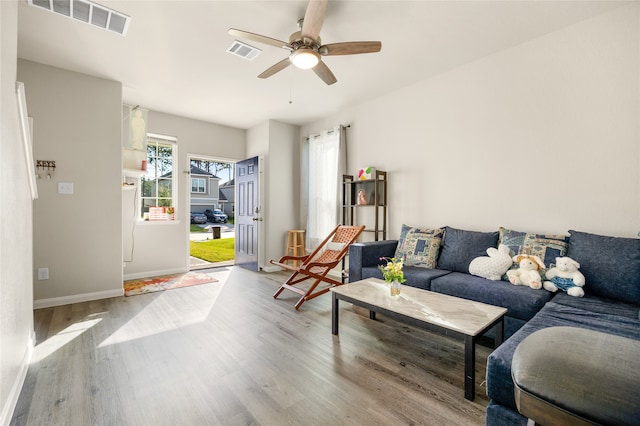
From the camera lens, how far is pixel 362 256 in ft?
10.8

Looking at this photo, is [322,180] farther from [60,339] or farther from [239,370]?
[60,339]

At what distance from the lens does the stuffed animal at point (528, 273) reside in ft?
7.50

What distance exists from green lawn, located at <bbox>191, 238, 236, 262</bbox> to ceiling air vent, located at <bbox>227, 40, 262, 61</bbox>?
419 centimetres

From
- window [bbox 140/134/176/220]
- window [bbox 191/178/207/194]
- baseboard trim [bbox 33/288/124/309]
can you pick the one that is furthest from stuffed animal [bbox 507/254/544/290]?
window [bbox 191/178/207/194]

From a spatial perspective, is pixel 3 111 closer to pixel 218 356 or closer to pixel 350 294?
pixel 218 356

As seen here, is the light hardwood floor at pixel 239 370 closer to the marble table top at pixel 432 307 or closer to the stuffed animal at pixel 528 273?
the marble table top at pixel 432 307

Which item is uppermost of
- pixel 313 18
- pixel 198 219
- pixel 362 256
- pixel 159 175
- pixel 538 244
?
pixel 313 18

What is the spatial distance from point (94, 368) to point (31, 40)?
3110mm

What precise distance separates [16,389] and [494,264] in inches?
136

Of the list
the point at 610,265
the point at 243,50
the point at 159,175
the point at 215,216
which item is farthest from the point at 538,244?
the point at 215,216

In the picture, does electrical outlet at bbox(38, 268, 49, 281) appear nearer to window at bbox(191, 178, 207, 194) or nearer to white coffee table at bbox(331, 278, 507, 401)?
white coffee table at bbox(331, 278, 507, 401)

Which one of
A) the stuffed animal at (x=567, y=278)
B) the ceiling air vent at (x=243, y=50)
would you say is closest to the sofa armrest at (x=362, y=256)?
the stuffed animal at (x=567, y=278)

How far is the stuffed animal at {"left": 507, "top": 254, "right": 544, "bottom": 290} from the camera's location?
2285 millimetres

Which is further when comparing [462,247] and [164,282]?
[164,282]
